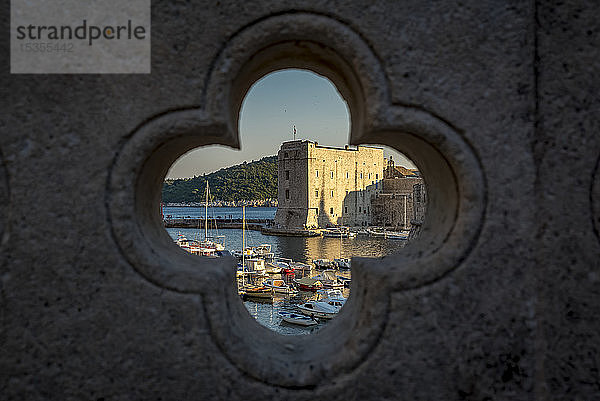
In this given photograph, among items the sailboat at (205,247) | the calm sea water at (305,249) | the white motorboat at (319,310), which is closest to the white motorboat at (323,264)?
the calm sea water at (305,249)

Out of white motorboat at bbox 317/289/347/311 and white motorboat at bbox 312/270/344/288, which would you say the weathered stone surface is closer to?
white motorboat at bbox 317/289/347/311

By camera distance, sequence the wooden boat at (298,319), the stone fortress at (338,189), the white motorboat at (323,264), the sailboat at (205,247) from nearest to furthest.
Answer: the wooden boat at (298,319) → the sailboat at (205,247) → the white motorboat at (323,264) → the stone fortress at (338,189)

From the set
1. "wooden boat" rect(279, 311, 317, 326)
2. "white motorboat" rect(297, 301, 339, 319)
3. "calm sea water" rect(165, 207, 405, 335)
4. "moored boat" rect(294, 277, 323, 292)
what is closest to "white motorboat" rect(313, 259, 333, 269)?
"calm sea water" rect(165, 207, 405, 335)

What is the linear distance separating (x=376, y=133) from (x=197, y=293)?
34.9 inches

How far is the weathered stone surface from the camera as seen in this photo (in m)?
1.31

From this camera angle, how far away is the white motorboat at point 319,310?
53.3 ft

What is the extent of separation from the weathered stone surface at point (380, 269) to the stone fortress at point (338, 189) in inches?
1558

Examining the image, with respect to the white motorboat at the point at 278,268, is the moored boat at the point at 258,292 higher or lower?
lower

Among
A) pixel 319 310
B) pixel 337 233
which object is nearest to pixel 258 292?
pixel 319 310

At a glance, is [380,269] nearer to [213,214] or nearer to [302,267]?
[302,267]

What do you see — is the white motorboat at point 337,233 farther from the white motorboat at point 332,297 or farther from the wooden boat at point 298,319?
the wooden boat at point 298,319

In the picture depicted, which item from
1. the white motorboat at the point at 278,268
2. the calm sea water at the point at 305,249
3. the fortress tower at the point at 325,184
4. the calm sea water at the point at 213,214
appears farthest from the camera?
the calm sea water at the point at 213,214

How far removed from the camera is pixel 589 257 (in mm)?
1325

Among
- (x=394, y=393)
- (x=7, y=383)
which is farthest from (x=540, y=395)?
(x=7, y=383)
